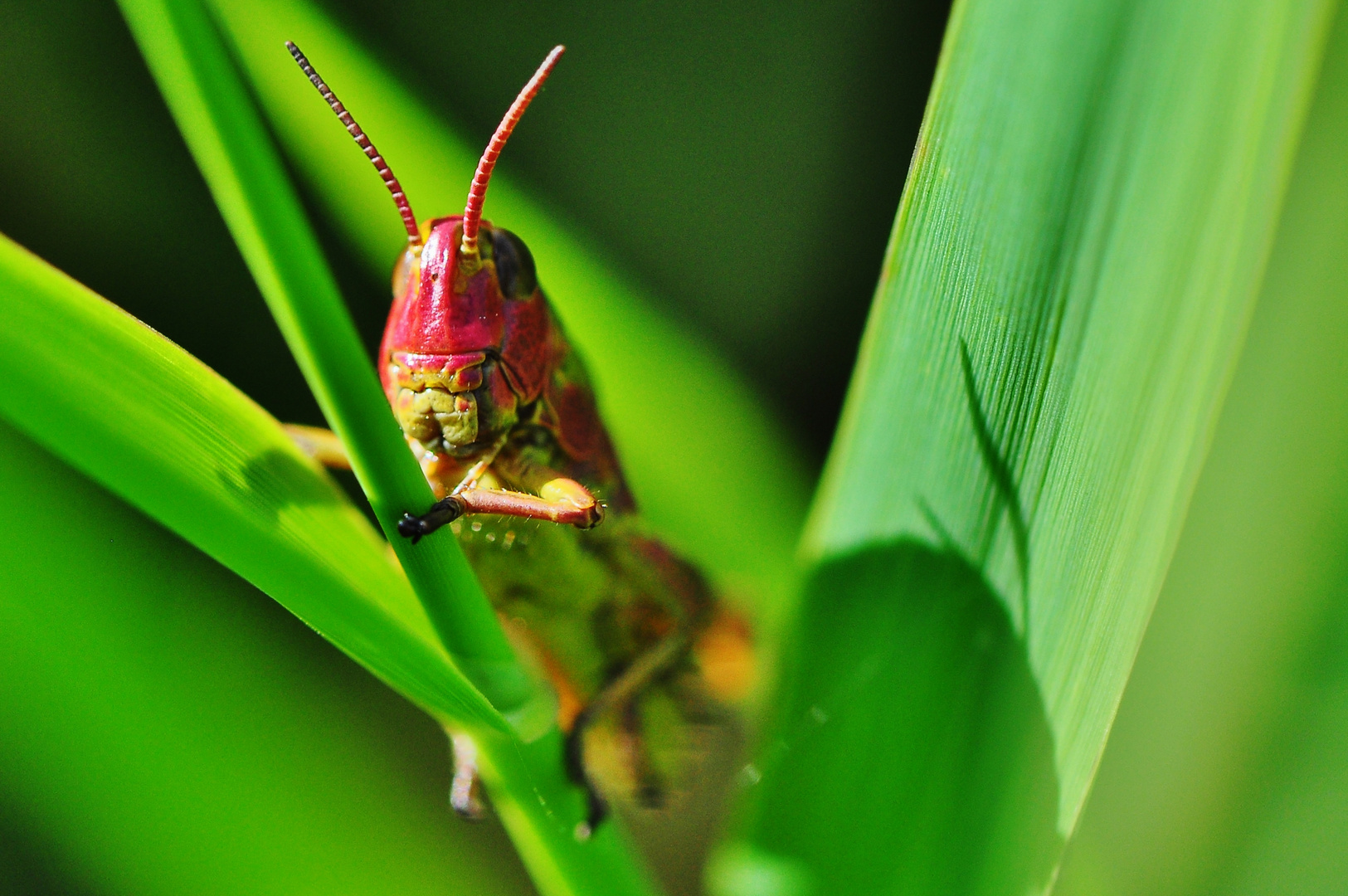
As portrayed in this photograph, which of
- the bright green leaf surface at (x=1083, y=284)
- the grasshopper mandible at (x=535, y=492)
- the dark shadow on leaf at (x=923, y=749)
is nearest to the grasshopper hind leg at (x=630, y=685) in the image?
the grasshopper mandible at (x=535, y=492)

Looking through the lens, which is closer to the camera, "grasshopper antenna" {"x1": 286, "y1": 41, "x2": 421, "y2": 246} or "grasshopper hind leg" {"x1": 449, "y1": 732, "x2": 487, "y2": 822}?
"grasshopper antenna" {"x1": 286, "y1": 41, "x2": 421, "y2": 246}

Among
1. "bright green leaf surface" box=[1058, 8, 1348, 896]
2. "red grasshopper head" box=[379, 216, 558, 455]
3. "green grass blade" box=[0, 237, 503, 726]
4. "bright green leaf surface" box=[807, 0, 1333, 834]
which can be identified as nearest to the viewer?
"green grass blade" box=[0, 237, 503, 726]

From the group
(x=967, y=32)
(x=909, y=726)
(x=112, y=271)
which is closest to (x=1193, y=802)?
(x=909, y=726)

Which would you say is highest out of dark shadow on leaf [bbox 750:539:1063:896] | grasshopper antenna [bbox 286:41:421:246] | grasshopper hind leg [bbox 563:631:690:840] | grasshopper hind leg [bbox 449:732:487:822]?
grasshopper antenna [bbox 286:41:421:246]

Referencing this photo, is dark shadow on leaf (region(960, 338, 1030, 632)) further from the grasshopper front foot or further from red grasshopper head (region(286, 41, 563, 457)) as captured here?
red grasshopper head (region(286, 41, 563, 457))

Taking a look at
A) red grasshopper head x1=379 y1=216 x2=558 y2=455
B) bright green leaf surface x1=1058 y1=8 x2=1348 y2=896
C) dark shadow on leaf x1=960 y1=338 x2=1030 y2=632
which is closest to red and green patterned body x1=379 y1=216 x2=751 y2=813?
red grasshopper head x1=379 y1=216 x2=558 y2=455

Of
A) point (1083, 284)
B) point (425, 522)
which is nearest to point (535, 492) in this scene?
point (425, 522)

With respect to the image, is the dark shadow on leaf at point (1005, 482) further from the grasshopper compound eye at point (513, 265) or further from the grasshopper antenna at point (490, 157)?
the grasshopper compound eye at point (513, 265)

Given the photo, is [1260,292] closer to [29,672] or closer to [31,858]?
[29,672]
